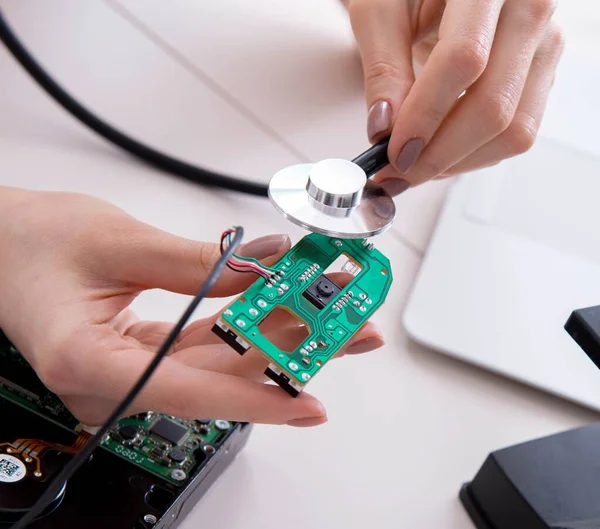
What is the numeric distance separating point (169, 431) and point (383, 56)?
396mm

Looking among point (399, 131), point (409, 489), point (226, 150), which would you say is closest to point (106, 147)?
point (226, 150)

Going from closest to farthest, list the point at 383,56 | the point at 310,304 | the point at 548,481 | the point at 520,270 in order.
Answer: the point at 310,304 < the point at 548,481 < the point at 383,56 < the point at 520,270

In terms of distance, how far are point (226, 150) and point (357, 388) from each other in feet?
1.18

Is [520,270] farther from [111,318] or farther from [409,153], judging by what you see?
[111,318]

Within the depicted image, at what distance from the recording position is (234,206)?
81cm

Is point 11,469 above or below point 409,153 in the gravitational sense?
below

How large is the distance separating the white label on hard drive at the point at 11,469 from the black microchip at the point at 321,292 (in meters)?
0.22

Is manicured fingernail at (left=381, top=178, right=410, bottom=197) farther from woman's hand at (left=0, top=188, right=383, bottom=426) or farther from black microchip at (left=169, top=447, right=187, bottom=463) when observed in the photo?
black microchip at (left=169, top=447, right=187, bottom=463)

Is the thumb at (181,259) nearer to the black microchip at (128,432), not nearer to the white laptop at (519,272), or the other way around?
the black microchip at (128,432)

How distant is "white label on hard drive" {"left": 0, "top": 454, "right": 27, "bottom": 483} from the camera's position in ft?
1.48

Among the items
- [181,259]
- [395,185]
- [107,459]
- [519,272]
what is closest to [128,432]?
[107,459]

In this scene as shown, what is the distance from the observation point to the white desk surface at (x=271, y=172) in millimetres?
595

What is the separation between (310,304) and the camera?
44 cm

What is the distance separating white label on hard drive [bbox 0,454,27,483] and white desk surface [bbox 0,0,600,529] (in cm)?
15
